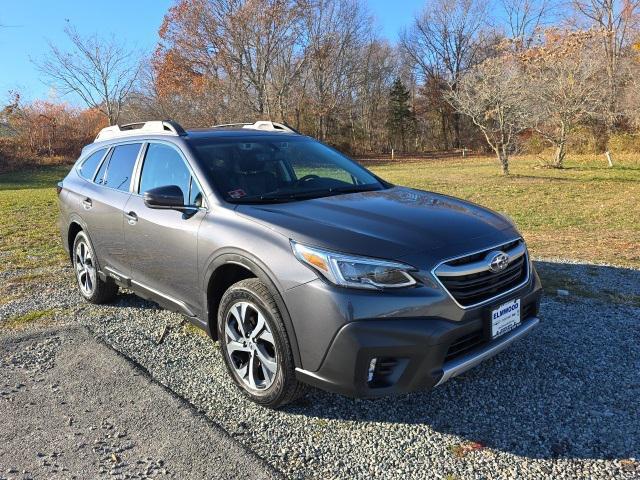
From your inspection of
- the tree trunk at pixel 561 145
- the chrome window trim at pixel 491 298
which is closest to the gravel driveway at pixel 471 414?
the chrome window trim at pixel 491 298

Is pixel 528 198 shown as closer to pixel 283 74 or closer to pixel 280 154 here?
pixel 280 154

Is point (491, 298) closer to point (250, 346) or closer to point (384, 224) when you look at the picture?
point (384, 224)

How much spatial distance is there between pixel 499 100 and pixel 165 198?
55.3 feet

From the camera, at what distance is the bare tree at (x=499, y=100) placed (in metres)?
18.0

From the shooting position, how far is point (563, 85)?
66.2 ft

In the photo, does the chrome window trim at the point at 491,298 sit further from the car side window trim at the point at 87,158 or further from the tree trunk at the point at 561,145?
the tree trunk at the point at 561,145

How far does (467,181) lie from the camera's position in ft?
61.0

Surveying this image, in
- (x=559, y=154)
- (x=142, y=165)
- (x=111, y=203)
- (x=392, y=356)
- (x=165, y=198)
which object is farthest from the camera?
(x=559, y=154)

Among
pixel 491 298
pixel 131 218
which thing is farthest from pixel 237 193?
pixel 491 298

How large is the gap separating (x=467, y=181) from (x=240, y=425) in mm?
16883

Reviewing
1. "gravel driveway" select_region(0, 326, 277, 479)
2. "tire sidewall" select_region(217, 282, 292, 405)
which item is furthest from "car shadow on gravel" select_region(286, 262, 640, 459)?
"gravel driveway" select_region(0, 326, 277, 479)

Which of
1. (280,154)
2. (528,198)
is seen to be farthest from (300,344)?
(528,198)

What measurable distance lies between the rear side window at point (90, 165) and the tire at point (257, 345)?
2705 millimetres

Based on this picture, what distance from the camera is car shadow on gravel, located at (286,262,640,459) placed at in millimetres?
2795
